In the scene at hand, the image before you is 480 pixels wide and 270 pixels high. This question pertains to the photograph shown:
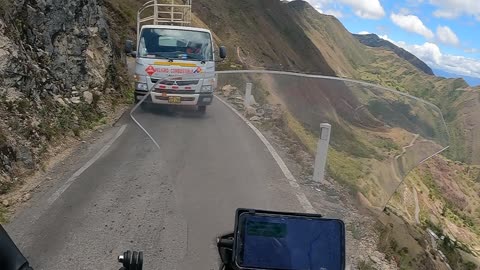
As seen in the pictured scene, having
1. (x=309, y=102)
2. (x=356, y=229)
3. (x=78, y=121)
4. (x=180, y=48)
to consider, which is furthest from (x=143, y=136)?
(x=78, y=121)

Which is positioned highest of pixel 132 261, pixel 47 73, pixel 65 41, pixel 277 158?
pixel 65 41

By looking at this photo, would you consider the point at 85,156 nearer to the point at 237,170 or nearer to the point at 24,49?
the point at 24,49

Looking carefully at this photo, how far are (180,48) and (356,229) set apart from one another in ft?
22.3

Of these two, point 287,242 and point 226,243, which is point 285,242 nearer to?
point 287,242

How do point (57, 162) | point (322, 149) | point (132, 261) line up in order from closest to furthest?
point (132, 261)
point (322, 149)
point (57, 162)

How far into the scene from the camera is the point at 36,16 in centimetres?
1204

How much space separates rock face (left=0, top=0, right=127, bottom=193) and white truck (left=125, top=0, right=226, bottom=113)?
161 centimetres

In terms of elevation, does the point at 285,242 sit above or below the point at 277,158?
above

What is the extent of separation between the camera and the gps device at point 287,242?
8.66 ft

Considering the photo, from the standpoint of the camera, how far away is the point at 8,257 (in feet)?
8.17

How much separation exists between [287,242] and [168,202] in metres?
3.37

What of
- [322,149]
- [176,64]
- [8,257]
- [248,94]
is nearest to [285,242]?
[8,257]

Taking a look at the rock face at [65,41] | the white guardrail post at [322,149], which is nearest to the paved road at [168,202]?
the white guardrail post at [322,149]

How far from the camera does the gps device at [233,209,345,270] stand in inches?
104
